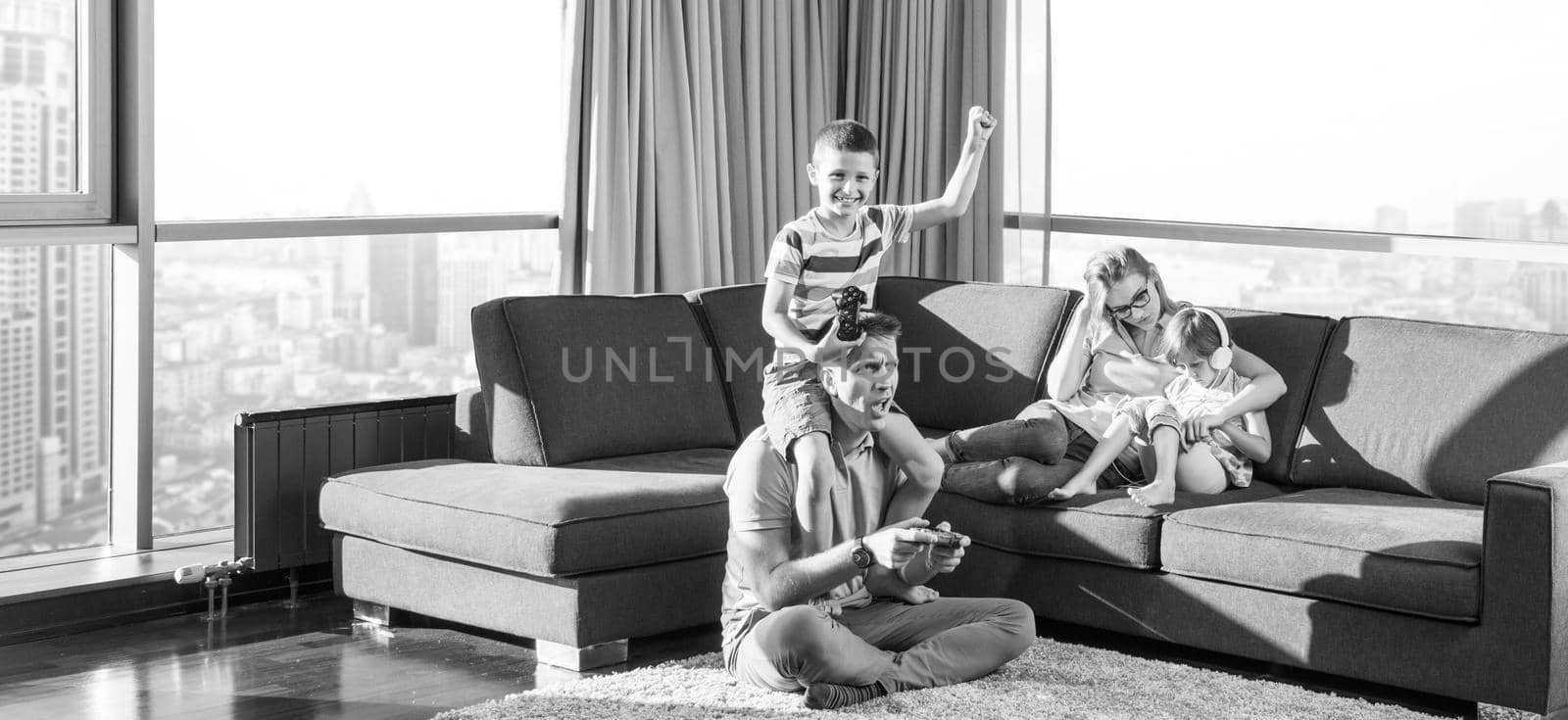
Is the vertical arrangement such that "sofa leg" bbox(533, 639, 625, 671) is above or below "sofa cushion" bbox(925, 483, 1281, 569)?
below

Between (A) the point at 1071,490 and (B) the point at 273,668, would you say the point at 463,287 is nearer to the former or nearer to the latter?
(B) the point at 273,668

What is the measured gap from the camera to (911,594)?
10.8ft

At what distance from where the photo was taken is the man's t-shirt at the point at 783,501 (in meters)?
3.00

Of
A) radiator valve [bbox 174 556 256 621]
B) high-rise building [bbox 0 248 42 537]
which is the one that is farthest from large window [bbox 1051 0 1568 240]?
high-rise building [bbox 0 248 42 537]

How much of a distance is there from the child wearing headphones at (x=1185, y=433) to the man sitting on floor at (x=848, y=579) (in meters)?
0.67

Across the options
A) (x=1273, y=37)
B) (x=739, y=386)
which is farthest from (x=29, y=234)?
(x=1273, y=37)

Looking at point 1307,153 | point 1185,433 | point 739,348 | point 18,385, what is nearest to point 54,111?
point 18,385

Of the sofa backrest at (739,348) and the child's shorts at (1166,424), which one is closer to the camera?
the child's shorts at (1166,424)

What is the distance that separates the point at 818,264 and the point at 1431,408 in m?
1.50

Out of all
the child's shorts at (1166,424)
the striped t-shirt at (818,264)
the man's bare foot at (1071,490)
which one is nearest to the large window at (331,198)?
the striped t-shirt at (818,264)

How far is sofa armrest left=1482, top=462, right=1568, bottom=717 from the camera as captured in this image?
3.06 meters

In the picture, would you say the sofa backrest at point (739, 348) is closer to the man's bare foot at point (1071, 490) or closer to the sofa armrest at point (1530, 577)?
the man's bare foot at point (1071, 490)

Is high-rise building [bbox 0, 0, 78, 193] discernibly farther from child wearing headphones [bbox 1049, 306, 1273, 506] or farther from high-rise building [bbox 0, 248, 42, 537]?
child wearing headphones [bbox 1049, 306, 1273, 506]

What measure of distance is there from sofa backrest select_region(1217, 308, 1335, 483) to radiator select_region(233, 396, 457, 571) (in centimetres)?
224
